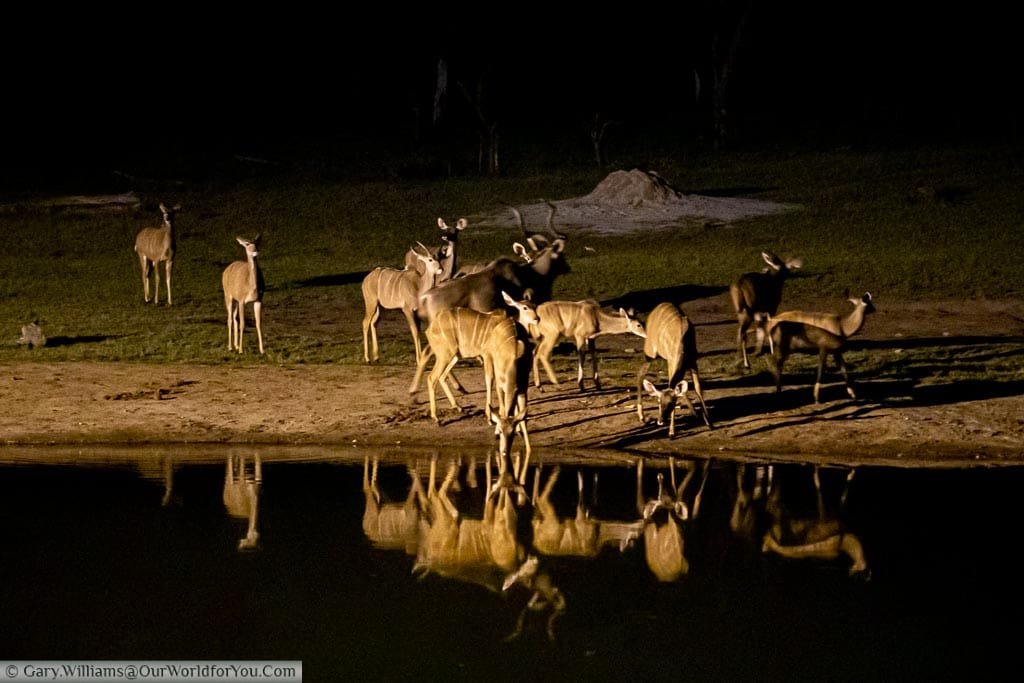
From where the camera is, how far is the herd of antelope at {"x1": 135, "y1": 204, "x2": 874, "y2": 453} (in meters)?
14.6

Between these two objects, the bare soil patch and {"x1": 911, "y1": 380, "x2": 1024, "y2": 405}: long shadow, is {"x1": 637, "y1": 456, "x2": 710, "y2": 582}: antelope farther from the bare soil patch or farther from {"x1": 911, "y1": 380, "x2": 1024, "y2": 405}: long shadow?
{"x1": 911, "y1": 380, "x2": 1024, "y2": 405}: long shadow

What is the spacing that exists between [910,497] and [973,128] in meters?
39.7

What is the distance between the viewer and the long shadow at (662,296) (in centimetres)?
2462

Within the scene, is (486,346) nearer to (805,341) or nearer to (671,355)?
(671,355)

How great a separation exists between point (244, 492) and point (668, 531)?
345 cm

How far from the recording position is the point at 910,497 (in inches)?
500

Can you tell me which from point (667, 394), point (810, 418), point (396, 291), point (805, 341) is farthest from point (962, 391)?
point (396, 291)

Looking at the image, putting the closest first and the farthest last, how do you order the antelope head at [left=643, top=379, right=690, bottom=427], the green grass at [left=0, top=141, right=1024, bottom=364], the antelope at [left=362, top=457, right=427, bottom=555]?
the antelope at [left=362, top=457, right=427, bottom=555]
the antelope head at [left=643, top=379, right=690, bottom=427]
the green grass at [left=0, top=141, right=1024, bottom=364]

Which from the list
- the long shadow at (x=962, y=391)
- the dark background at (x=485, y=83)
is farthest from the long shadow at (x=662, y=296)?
the dark background at (x=485, y=83)

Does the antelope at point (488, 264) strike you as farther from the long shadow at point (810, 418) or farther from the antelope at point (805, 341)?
the long shadow at point (810, 418)

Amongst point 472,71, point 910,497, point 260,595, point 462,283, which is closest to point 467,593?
point 260,595

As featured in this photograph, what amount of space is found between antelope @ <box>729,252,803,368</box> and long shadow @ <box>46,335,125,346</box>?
799 cm

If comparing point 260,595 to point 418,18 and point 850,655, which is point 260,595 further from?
point 418,18

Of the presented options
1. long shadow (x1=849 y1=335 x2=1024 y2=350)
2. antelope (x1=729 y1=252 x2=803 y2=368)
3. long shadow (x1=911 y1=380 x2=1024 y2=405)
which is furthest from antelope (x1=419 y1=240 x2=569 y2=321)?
long shadow (x1=911 y1=380 x2=1024 y2=405)
